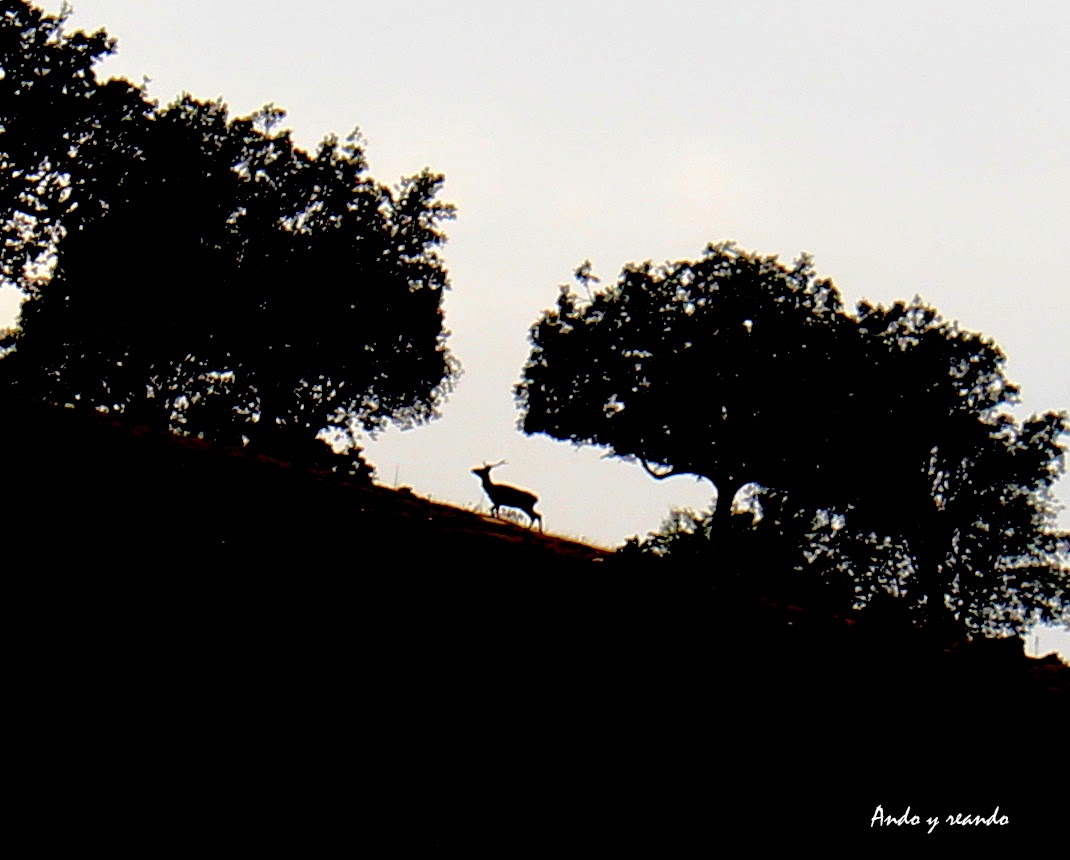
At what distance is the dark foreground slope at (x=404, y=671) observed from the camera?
4527 millimetres

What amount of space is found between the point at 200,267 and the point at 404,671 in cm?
3029

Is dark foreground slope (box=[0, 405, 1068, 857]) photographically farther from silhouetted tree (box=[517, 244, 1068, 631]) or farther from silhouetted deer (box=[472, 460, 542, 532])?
silhouetted tree (box=[517, 244, 1068, 631])

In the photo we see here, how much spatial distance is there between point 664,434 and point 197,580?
33290mm

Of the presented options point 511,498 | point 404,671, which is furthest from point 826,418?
point 404,671

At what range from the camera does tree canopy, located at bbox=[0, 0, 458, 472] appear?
1079 inches

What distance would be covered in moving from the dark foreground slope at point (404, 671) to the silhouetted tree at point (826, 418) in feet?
95.9

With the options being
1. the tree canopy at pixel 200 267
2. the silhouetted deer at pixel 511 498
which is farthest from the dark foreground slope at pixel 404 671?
the tree canopy at pixel 200 267

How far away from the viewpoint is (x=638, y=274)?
39594mm

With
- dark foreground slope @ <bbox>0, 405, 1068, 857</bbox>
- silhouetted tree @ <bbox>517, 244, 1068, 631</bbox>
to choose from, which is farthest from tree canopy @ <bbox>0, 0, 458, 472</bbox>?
dark foreground slope @ <bbox>0, 405, 1068, 857</bbox>

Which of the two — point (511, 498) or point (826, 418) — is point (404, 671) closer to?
point (511, 498)

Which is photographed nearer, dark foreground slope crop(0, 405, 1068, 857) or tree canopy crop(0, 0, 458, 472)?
dark foreground slope crop(0, 405, 1068, 857)

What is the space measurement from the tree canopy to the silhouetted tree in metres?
7.61

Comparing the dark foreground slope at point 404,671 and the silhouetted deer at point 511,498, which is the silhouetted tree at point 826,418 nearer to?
the silhouetted deer at point 511,498

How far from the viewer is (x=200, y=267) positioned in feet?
105
